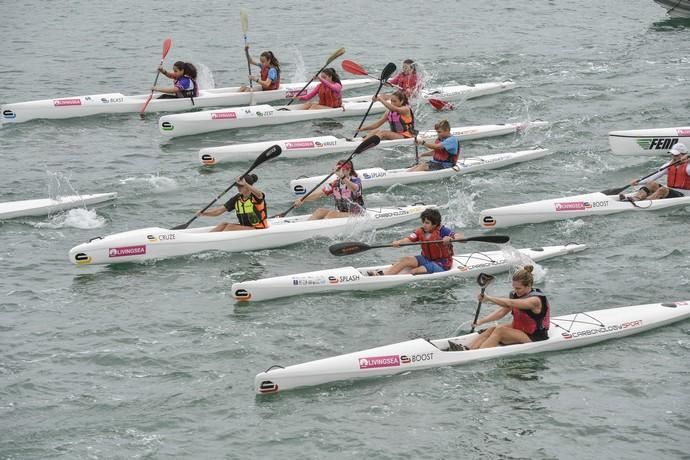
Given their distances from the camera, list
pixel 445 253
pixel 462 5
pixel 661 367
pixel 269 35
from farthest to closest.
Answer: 1. pixel 462 5
2. pixel 269 35
3. pixel 445 253
4. pixel 661 367

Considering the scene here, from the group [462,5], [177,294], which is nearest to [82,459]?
[177,294]

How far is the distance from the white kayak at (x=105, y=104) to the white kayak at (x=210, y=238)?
7732 millimetres

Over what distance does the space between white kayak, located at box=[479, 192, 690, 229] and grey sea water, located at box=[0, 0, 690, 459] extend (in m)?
0.19

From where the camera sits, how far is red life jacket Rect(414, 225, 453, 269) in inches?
592

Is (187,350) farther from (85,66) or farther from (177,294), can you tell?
(85,66)

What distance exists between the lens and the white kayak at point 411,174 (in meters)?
19.0

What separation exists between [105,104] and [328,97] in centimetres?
500

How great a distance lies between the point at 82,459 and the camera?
11297mm

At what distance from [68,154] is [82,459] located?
11.7 meters

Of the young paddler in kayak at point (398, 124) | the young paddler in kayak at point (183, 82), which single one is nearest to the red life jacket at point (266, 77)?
the young paddler in kayak at point (183, 82)

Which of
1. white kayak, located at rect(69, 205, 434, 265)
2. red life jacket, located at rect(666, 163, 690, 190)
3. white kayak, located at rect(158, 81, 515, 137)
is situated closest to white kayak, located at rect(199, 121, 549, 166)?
white kayak, located at rect(158, 81, 515, 137)

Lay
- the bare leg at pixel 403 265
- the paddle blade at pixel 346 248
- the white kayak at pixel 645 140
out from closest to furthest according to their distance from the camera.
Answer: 1. the paddle blade at pixel 346 248
2. the bare leg at pixel 403 265
3. the white kayak at pixel 645 140

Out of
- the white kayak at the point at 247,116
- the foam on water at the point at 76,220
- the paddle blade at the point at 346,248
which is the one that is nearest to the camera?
the paddle blade at the point at 346,248

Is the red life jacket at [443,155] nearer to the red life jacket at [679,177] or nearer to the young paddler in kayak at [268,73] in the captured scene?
the red life jacket at [679,177]
